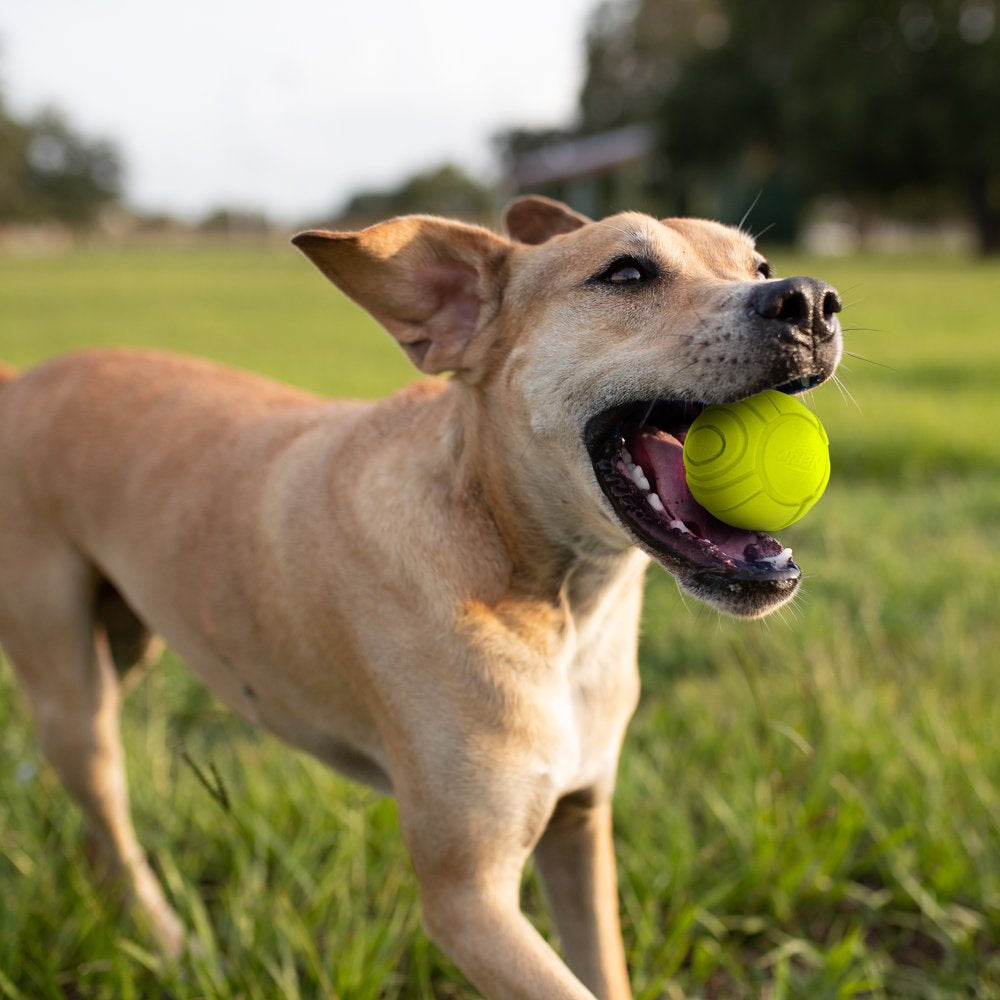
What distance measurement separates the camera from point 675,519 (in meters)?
2.52

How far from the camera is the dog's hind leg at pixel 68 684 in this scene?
11.4ft

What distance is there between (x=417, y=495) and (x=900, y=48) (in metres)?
44.3

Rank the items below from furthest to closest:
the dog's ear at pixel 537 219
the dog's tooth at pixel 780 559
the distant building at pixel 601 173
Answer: the distant building at pixel 601 173
the dog's ear at pixel 537 219
the dog's tooth at pixel 780 559

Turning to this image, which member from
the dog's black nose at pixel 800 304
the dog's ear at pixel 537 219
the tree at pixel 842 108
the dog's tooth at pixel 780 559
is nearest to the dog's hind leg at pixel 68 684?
the dog's ear at pixel 537 219

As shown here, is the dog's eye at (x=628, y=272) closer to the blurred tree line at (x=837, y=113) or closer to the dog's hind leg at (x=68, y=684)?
the dog's hind leg at (x=68, y=684)

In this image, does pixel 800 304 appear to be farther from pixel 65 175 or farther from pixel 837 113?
pixel 65 175

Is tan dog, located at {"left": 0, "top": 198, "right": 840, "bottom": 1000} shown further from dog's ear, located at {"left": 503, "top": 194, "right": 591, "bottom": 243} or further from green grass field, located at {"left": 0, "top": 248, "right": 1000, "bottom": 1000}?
dog's ear, located at {"left": 503, "top": 194, "right": 591, "bottom": 243}

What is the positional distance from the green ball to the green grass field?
46 cm

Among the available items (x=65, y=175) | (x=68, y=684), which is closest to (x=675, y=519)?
(x=68, y=684)

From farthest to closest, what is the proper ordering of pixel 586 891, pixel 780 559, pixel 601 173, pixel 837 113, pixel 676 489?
pixel 601 173 < pixel 837 113 < pixel 586 891 < pixel 676 489 < pixel 780 559

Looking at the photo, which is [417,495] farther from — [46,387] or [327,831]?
[46,387]

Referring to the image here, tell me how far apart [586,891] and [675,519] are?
1.07 meters

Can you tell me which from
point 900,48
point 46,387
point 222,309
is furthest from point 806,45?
point 46,387

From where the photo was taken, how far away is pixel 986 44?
38.2 meters
